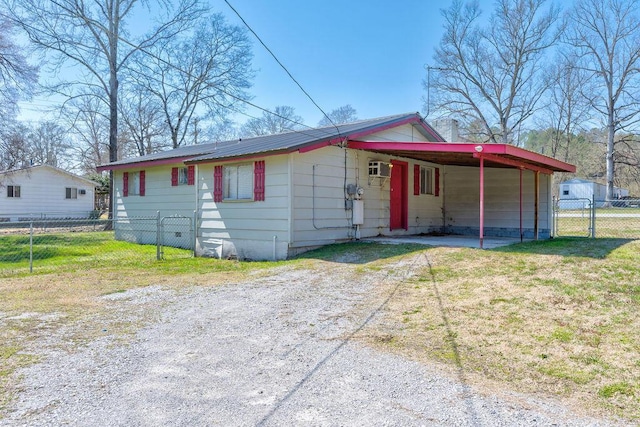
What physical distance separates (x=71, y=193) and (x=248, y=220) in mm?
21235

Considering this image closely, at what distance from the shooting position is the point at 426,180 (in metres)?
12.9

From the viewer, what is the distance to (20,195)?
23.8 m

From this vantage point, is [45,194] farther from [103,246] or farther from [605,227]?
[605,227]

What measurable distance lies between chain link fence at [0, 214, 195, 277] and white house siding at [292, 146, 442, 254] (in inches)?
127

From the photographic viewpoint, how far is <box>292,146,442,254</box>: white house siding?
8969mm

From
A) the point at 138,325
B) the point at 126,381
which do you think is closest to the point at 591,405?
the point at 126,381

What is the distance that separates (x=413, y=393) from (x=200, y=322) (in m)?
Answer: 2.61

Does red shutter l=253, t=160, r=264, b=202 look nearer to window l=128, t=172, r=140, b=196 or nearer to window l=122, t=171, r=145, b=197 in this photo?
window l=122, t=171, r=145, b=197

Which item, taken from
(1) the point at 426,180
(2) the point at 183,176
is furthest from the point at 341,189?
(2) the point at 183,176

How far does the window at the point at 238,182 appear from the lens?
9727mm

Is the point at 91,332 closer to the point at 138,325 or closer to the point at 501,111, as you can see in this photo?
the point at 138,325

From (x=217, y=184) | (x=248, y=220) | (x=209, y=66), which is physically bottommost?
(x=248, y=220)

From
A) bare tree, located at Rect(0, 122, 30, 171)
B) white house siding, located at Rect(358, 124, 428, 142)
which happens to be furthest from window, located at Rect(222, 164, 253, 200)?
bare tree, located at Rect(0, 122, 30, 171)

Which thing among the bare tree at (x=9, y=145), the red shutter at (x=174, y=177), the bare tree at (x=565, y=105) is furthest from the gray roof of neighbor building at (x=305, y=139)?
the bare tree at (x=565, y=105)
